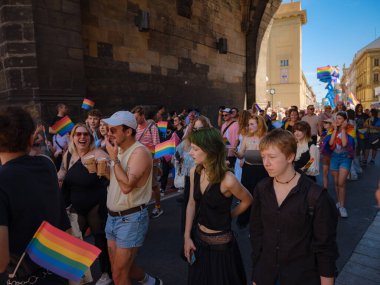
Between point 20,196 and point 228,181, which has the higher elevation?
point 20,196

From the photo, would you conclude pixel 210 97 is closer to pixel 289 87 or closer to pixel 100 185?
pixel 100 185

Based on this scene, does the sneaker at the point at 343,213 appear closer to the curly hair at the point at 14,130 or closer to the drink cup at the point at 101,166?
the drink cup at the point at 101,166

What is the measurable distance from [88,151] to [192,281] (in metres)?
1.76

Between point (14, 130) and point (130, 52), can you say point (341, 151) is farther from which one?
point (130, 52)

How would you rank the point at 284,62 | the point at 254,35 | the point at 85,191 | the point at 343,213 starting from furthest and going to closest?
the point at 284,62, the point at 254,35, the point at 343,213, the point at 85,191

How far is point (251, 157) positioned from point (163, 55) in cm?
688

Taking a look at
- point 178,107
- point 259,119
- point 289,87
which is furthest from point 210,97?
point 289,87

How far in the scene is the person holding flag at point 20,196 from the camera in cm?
149

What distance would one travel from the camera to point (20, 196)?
1.54m

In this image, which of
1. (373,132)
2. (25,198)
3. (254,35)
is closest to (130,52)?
(373,132)

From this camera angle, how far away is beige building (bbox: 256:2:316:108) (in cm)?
4784

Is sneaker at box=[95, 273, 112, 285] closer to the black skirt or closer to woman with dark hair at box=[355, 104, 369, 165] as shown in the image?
the black skirt

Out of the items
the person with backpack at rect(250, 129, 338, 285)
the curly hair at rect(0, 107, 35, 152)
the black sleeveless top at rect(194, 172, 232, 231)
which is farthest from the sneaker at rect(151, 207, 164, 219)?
the curly hair at rect(0, 107, 35, 152)

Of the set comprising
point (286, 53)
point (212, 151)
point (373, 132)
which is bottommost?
point (373, 132)
